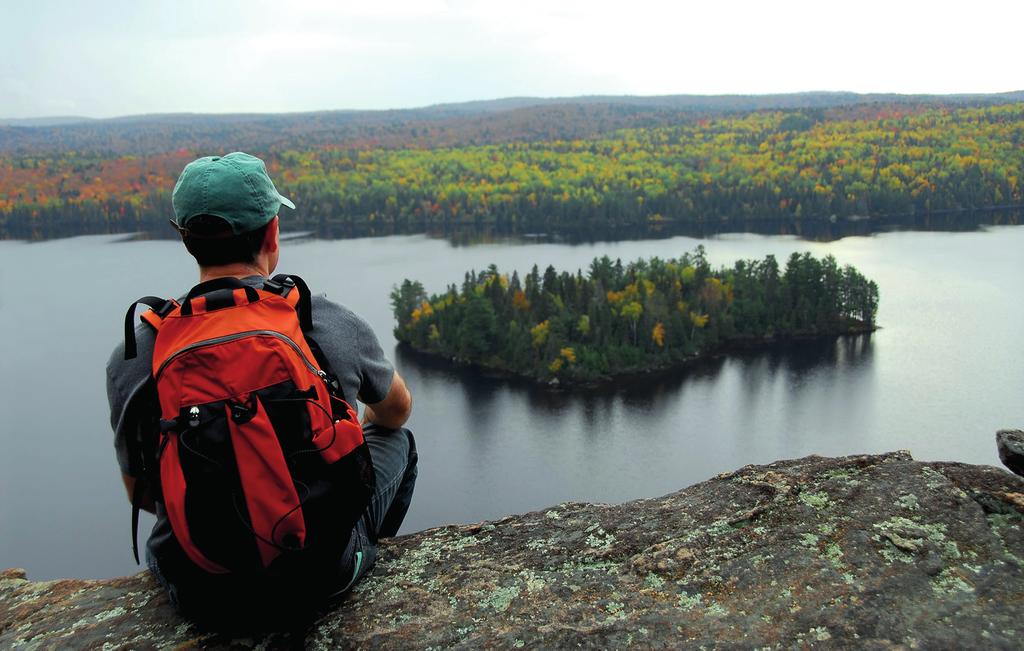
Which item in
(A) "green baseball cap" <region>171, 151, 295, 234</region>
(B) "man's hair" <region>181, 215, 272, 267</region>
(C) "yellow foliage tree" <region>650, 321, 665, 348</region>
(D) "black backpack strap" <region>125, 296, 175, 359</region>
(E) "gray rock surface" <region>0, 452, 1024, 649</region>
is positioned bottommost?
(C) "yellow foliage tree" <region>650, 321, 665, 348</region>

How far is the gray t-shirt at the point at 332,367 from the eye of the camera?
1997 mm

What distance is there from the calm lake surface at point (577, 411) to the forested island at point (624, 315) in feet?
4.97

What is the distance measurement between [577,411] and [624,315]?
8058 mm

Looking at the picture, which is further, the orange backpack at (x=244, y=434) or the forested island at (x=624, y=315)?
the forested island at (x=624, y=315)

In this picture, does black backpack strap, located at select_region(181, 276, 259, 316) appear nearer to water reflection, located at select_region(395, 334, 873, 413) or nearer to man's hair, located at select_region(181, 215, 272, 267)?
man's hair, located at select_region(181, 215, 272, 267)

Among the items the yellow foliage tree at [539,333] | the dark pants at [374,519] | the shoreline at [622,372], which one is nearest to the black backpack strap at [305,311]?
the dark pants at [374,519]

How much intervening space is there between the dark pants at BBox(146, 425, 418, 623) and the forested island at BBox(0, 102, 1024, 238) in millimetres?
68627

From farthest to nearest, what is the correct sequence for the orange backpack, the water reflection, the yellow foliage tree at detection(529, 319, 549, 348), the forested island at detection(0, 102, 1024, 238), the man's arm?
1. the forested island at detection(0, 102, 1024, 238)
2. the yellow foliage tree at detection(529, 319, 549, 348)
3. the water reflection
4. the man's arm
5. the orange backpack

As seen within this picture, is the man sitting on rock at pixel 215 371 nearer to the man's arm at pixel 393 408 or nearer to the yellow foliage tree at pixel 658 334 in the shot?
the man's arm at pixel 393 408

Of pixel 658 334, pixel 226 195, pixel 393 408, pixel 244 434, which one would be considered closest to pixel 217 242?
pixel 226 195

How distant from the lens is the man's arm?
2.46 meters

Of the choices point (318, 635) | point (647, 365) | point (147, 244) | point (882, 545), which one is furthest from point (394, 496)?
point (147, 244)

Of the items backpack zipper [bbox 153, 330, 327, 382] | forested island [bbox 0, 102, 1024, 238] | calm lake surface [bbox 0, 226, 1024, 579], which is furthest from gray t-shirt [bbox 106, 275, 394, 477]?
forested island [bbox 0, 102, 1024, 238]

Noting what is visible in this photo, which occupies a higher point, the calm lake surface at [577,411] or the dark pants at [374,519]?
the dark pants at [374,519]
